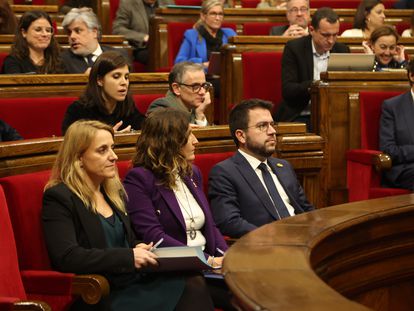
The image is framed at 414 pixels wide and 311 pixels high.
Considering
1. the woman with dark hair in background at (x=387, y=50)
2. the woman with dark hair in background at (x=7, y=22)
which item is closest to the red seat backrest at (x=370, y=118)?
the woman with dark hair in background at (x=387, y=50)

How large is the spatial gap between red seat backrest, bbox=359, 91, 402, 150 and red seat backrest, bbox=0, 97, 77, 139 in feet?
3.50

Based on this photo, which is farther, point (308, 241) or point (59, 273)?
point (59, 273)

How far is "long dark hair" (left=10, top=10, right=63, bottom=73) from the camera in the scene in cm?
363

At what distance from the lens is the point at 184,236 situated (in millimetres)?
2430

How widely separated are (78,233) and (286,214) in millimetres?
731

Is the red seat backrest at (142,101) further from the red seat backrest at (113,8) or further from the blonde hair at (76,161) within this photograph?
the red seat backrest at (113,8)

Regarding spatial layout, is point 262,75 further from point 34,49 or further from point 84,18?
point 34,49

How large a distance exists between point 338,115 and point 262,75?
72cm

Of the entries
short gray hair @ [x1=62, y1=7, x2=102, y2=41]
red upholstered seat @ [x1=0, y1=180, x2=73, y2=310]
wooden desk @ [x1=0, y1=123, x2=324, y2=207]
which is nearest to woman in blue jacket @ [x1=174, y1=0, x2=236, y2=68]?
short gray hair @ [x1=62, y1=7, x2=102, y2=41]

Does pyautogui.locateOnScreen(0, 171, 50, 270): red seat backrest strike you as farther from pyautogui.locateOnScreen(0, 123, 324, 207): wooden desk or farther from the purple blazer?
the purple blazer

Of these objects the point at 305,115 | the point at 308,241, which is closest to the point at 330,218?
the point at 308,241

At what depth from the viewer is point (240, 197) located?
269 centimetres

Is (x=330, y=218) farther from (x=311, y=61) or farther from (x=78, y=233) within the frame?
(x=311, y=61)

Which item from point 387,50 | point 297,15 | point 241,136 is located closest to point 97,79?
point 241,136
